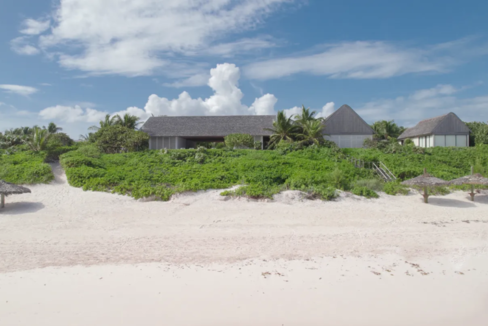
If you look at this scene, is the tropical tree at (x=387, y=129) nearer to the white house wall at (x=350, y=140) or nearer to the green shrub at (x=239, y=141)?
the white house wall at (x=350, y=140)

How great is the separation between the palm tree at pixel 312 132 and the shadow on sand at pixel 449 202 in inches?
461

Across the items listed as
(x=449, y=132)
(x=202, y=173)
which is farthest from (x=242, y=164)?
(x=449, y=132)

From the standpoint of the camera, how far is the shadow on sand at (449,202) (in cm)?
1404

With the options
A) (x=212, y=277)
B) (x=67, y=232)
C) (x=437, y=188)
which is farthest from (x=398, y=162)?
(x=67, y=232)

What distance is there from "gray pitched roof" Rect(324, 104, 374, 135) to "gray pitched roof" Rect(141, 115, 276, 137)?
18.8 ft

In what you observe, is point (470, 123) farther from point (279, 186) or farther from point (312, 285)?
point (312, 285)

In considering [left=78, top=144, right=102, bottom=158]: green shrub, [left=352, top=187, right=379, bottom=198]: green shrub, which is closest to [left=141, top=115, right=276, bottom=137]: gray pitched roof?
[left=78, top=144, right=102, bottom=158]: green shrub

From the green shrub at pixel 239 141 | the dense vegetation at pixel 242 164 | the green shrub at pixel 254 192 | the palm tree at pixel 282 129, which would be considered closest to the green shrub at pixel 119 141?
the dense vegetation at pixel 242 164

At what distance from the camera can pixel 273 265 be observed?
732 cm

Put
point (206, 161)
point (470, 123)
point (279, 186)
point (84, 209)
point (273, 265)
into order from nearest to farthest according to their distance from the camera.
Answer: point (273, 265), point (84, 209), point (279, 186), point (206, 161), point (470, 123)

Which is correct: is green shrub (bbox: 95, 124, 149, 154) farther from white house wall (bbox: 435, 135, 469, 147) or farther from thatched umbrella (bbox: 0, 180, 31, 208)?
white house wall (bbox: 435, 135, 469, 147)

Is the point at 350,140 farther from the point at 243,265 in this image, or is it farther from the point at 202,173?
the point at 243,265

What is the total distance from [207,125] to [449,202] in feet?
72.3

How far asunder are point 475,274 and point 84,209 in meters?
13.7
